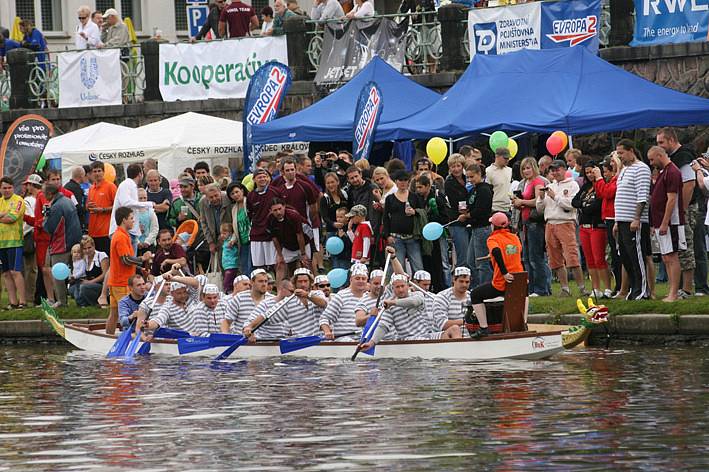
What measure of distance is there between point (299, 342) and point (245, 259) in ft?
13.6

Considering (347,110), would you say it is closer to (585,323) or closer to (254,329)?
(254,329)

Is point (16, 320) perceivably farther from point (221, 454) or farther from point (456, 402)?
point (221, 454)

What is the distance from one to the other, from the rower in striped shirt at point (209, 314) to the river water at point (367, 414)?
1.26 meters

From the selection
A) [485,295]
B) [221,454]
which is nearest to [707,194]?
[485,295]

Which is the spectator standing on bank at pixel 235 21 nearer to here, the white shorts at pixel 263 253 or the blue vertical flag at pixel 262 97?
the blue vertical flag at pixel 262 97

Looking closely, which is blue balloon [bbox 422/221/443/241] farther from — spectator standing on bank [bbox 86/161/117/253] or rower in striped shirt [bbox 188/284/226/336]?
spectator standing on bank [bbox 86/161/117/253]

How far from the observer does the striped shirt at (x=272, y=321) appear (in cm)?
2038

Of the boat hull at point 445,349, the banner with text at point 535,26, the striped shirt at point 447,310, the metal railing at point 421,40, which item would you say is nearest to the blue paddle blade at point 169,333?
the boat hull at point 445,349

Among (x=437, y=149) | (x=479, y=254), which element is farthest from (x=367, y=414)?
(x=437, y=149)

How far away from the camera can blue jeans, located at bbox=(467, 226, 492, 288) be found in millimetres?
21297

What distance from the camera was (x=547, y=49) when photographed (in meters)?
26.3

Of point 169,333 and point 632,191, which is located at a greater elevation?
point 632,191

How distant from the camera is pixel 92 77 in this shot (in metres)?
34.4

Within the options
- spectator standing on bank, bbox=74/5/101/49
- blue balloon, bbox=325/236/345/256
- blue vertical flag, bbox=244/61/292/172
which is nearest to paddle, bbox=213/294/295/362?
blue balloon, bbox=325/236/345/256
